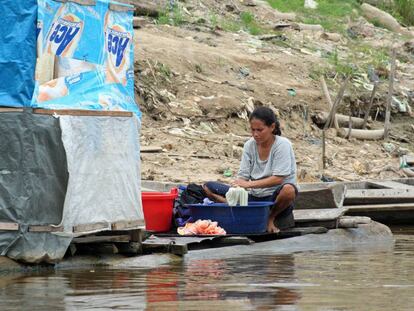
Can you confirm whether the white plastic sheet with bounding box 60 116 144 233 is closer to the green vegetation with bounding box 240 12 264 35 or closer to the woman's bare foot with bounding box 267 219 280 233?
the woman's bare foot with bounding box 267 219 280 233

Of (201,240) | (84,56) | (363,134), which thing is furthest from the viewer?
(363,134)

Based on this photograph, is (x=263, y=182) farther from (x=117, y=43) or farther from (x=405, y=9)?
(x=405, y=9)

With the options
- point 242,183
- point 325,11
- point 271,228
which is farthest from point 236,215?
point 325,11

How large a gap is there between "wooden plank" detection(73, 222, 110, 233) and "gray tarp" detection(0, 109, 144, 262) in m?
0.03

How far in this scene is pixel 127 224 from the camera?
8688mm

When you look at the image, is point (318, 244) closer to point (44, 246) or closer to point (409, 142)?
point (44, 246)

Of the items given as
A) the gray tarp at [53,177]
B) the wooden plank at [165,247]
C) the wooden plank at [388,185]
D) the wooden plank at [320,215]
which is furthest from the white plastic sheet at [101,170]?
the wooden plank at [388,185]

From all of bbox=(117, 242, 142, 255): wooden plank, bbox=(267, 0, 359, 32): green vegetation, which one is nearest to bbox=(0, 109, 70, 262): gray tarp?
bbox=(117, 242, 142, 255): wooden plank

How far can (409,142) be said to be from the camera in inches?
784

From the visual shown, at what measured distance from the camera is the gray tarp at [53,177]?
8047 millimetres

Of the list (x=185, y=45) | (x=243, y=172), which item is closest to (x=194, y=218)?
(x=243, y=172)

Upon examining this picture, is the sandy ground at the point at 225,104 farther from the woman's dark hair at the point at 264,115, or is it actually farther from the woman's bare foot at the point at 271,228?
the woman's dark hair at the point at 264,115

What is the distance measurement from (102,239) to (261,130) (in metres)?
2.14

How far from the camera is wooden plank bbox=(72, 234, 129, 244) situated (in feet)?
28.0
